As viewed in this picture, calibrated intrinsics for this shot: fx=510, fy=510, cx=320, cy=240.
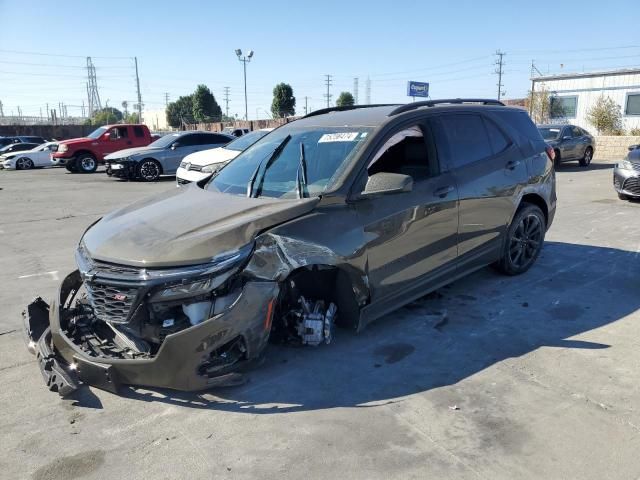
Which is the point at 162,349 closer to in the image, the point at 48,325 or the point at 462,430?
the point at 48,325

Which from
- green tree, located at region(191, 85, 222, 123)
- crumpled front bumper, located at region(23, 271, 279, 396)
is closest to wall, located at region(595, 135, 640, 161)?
crumpled front bumper, located at region(23, 271, 279, 396)

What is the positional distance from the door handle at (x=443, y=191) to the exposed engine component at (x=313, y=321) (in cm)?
136

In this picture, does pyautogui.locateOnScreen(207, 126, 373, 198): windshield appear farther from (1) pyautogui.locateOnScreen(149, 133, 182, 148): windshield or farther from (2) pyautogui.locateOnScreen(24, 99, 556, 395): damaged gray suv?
(1) pyautogui.locateOnScreen(149, 133, 182, 148): windshield

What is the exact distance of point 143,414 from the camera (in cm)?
316

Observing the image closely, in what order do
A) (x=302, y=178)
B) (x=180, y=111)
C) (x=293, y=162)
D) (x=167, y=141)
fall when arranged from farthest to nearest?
(x=180, y=111), (x=167, y=141), (x=293, y=162), (x=302, y=178)

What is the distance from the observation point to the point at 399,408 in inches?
125

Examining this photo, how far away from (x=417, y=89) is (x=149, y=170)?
23447 mm

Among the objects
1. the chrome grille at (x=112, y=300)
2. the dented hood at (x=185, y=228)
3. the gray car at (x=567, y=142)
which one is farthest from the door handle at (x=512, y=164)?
the gray car at (x=567, y=142)

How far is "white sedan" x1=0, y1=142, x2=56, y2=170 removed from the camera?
25.2m

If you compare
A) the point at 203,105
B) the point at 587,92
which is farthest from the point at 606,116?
the point at 203,105

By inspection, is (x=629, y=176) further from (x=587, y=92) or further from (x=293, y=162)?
(x=587, y=92)

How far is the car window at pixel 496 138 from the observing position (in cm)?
511

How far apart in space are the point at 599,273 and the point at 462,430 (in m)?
3.71

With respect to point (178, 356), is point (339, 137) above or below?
above
